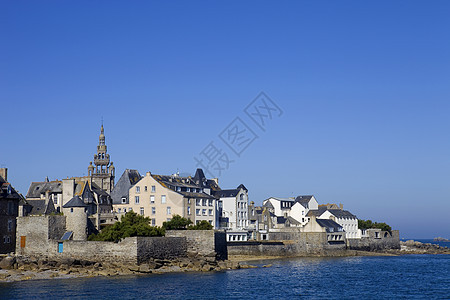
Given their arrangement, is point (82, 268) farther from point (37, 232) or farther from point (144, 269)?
point (37, 232)

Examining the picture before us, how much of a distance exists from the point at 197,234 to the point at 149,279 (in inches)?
554

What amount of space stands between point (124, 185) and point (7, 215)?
30776 mm

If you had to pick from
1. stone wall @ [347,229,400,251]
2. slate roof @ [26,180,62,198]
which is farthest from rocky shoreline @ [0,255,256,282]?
stone wall @ [347,229,400,251]

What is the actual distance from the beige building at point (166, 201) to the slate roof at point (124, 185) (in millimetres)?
1071

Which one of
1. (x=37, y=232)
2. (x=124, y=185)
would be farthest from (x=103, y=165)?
(x=37, y=232)

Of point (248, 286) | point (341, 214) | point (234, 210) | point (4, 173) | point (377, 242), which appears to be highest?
point (4, 173)

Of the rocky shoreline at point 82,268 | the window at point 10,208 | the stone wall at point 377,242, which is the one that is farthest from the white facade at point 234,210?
the window at point 10,208

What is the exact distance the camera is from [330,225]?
351 ft

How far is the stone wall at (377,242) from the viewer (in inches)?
4407

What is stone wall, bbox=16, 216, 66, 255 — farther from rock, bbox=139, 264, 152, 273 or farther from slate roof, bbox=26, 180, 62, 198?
slate roof, bbox=26, 180, 62, 198

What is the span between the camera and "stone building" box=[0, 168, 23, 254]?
218ft

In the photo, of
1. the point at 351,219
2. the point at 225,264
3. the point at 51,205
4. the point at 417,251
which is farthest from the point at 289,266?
the point at 417,251

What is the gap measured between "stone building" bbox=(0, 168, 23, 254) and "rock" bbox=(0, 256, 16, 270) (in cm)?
785

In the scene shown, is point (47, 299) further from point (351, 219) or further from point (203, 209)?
point (351, 219)
